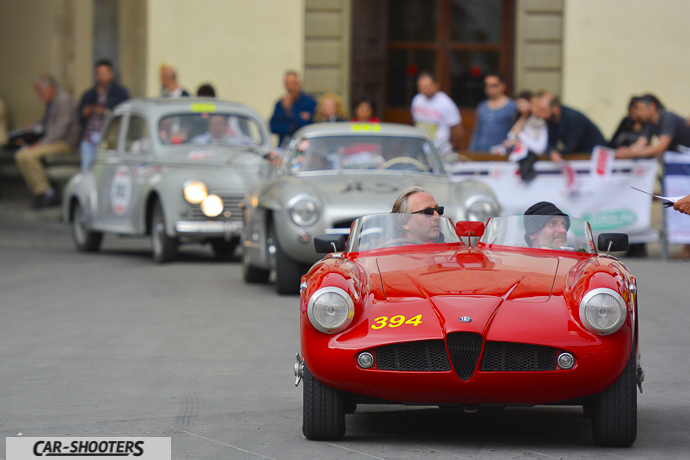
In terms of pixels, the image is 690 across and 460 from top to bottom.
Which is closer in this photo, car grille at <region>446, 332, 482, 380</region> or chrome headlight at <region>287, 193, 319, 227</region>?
car grille at <region>446, 332, 482, 380</region>

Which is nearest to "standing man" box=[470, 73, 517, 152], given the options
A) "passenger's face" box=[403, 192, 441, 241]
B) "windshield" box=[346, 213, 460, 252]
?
"passenger's face" box=[403, 192, 441, 241]

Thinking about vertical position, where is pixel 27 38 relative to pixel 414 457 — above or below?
above

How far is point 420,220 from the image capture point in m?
5.95

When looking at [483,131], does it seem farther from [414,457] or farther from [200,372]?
[414,457]

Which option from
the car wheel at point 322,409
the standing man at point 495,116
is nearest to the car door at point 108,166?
the standing man at point 495,116

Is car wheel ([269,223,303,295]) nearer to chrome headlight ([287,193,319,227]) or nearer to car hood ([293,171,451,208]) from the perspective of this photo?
chrome headlight ([287,193,319,227])

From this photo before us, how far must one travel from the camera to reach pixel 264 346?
25.0 feet

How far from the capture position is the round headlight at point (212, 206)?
12328 millimetres

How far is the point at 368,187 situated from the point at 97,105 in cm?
814

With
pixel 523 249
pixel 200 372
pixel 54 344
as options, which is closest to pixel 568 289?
pixel 523 249

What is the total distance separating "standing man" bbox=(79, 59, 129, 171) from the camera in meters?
17.0

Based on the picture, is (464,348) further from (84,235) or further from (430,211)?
(84,235)

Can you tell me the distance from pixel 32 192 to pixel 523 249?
47.9 feet

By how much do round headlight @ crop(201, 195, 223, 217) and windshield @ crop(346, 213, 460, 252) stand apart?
6497 mm
